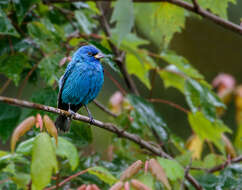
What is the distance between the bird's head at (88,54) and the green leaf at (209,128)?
1060 mm

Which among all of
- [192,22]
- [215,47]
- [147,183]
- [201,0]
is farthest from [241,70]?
[147,183]

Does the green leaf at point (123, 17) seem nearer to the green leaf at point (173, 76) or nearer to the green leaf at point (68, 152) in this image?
A: the green leaf at point (68, 152)

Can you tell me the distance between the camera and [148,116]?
13.0 feet

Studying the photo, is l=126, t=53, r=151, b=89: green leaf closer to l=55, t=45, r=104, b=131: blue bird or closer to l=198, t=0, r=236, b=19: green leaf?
l=55, t=45, r=104, b=131: blue bird

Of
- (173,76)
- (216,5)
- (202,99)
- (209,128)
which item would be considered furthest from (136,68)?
(216,5)

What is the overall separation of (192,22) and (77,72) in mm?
4631

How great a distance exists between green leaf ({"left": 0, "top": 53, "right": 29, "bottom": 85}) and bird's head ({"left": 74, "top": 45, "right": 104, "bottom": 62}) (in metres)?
0.57

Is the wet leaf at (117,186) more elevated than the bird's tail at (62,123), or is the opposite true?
the wet leaf at (117,186)

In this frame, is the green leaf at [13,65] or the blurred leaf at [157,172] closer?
the blurred leaf at [157,172]

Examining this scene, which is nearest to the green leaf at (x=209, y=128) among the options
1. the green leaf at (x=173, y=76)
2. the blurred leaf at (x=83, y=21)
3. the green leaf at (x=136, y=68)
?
the green leaf at (x=173, y=76)

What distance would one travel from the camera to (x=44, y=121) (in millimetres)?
2523

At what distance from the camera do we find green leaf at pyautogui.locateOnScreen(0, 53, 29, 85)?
11.8ft

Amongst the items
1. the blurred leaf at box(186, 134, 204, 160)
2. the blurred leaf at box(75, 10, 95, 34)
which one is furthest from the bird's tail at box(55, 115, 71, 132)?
the blurred leaf at box(186, 134, 204, 160)

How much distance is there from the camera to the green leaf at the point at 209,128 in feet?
14.2
